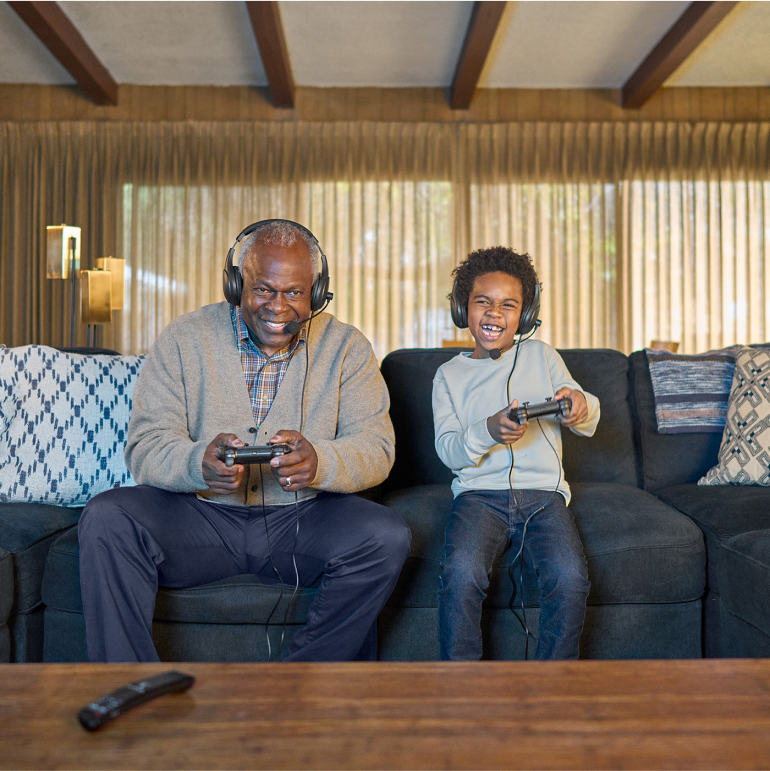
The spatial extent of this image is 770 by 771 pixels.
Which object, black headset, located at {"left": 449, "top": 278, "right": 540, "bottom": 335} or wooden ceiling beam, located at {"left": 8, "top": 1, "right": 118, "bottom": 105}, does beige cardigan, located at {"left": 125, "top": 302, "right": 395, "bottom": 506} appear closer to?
black headset, located at {"left": 449, "top": 278, "right": 540, "bottom": 335}

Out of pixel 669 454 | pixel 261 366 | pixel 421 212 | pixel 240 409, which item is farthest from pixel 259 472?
pixel 421 212

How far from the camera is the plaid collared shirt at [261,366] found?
172 centimetres

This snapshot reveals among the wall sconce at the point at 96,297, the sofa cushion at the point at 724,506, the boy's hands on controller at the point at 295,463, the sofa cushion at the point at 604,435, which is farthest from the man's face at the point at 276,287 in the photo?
the wall sconce at the point at 96,297

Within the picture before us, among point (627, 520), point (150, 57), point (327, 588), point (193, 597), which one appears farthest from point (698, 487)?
point (150, 57)

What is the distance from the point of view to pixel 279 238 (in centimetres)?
170

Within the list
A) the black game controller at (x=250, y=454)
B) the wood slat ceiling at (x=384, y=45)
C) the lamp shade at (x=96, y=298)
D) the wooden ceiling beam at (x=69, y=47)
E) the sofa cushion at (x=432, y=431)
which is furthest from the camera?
the wood slat ceiling at (x=384, y=45)

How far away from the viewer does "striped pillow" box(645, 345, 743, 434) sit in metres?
2.20

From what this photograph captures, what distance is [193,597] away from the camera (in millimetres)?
1517

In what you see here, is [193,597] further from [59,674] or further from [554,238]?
[554,238]

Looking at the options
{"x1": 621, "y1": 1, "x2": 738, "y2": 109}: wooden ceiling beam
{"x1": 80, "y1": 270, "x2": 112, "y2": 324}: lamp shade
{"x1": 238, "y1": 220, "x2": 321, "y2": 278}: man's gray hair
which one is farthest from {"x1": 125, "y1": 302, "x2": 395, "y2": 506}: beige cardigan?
{"x1": 621, "y1": 1, "x2": 738, "y2": 109}: wooden ceiling beam

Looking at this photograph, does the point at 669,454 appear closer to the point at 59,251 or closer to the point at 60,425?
the point at 60,425

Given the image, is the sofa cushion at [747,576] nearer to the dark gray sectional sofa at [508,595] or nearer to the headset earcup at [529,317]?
the dark gray sectional sofa at [508,595]

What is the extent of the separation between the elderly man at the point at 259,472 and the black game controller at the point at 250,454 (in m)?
0.03

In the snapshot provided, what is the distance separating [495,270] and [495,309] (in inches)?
4.9
